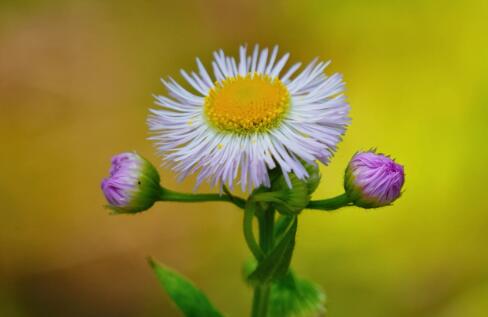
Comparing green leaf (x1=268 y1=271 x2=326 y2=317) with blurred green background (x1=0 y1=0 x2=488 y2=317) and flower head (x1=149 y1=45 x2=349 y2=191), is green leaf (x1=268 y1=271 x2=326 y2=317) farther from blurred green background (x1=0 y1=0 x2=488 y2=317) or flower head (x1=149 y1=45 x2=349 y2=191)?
blurred green background (x1=0 y1=0 x2=488 y2=317)

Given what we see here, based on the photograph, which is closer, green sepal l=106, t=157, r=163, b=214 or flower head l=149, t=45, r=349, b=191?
flower head l=149, t=45, r=349, b=191

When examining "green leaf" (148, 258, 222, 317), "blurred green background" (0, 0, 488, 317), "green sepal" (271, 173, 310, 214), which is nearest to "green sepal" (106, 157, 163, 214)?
"green leaf" (148, 258, 222, 317)

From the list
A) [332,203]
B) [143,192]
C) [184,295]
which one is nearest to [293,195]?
[332,203]

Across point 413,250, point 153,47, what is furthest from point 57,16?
point 413,250

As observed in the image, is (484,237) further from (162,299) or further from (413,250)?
(162,299)

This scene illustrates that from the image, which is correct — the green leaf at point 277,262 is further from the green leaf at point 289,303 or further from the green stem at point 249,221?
the green leaf at point 289,303

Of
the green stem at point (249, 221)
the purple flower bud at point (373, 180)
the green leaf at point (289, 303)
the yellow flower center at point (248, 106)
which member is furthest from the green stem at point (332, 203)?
the green leaf at point (289, 303)

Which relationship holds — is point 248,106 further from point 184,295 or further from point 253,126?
point 184,295
